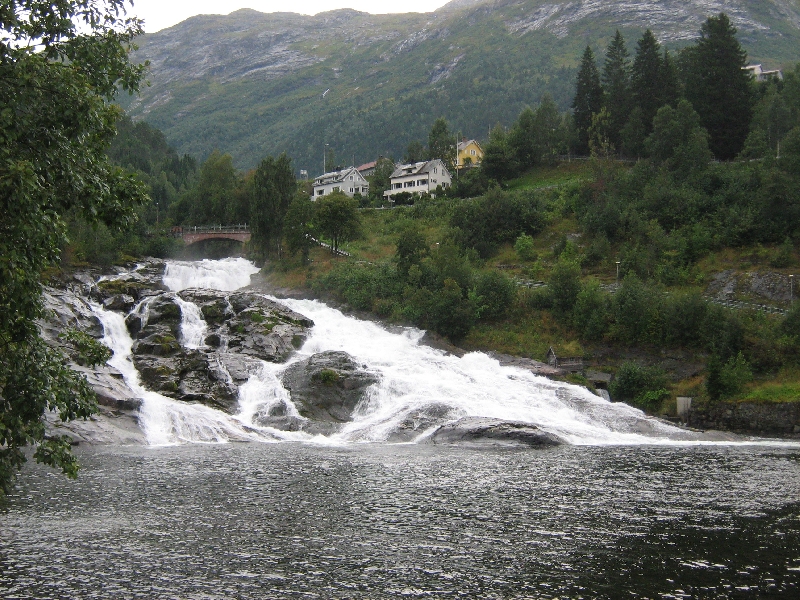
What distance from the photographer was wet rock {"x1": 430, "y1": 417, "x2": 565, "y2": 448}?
41625mm

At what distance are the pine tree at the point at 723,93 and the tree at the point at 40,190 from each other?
297 feet

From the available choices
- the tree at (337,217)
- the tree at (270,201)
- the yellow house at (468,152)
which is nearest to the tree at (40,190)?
the tree at (337,217)

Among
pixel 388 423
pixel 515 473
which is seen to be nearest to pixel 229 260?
pixel 388 423

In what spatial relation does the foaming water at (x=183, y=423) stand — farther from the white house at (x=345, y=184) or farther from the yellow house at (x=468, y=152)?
the yellow house at (x=468, y=152)

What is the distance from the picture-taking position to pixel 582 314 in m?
64.3

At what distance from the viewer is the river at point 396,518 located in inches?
700

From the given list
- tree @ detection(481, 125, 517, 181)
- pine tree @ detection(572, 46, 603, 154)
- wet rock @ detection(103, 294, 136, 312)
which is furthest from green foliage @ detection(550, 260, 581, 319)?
pine tree @ detection(572, 46, 603, 154)

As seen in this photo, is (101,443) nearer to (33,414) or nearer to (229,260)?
(33,414)

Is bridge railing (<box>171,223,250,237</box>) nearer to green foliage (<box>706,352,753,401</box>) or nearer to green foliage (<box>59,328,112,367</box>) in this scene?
green foliage (<box>706,352,753,401</box>)

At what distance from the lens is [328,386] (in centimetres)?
5062

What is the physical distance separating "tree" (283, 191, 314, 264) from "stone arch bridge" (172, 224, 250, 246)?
18848 millimetres

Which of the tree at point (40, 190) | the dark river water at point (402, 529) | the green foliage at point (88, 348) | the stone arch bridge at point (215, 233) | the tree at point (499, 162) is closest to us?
the tree at point (40, 190)

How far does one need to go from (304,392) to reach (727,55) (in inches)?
2871

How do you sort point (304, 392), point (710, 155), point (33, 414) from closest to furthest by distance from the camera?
point (33, 414)
point (304, 392)
point (710, 155)
